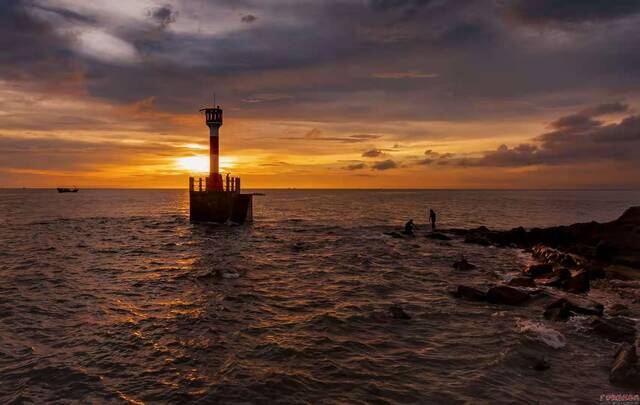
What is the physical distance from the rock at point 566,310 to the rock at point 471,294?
7.80 ft

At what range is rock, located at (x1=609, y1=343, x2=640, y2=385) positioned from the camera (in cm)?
872

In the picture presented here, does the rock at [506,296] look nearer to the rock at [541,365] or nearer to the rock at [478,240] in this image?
the rock at [541,365]

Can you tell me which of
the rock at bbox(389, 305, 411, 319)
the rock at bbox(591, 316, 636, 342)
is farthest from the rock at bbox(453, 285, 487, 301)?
the rock at bbox(591, 316, 636, 342)

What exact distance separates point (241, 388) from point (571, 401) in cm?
706

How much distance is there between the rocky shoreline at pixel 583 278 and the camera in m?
11.5

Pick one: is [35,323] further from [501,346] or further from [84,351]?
[501,346]

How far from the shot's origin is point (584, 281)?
17.3m

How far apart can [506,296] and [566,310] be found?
7.45 feet

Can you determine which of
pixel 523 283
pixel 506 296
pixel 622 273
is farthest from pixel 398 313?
pixel 622 273

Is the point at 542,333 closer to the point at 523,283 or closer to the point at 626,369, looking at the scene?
the point at 626,369

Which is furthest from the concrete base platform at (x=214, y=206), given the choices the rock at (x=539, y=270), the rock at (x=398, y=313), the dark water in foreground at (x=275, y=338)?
the rock at (x=398, y=313)

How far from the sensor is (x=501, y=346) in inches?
435

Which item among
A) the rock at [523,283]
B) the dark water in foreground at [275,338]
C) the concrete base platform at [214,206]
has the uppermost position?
the concrete base platform at [214,206]

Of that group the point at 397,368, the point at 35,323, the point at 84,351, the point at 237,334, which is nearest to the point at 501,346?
the point at 397,368
